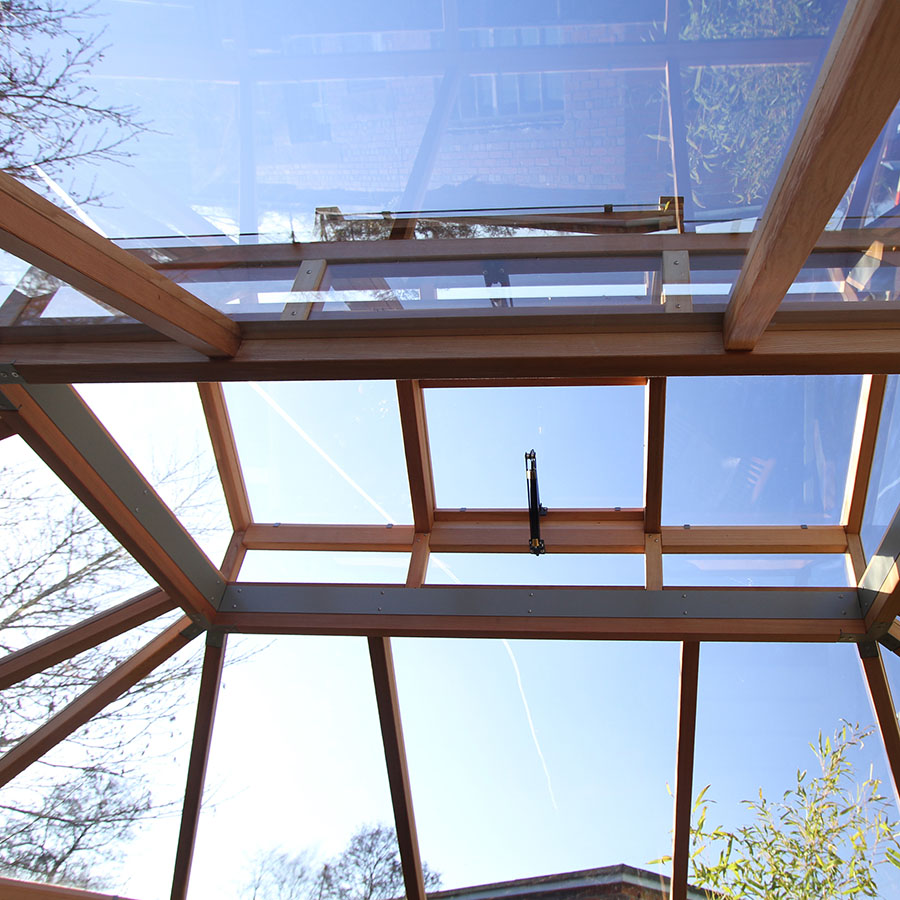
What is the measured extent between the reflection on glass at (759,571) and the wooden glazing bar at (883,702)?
0.99 ft

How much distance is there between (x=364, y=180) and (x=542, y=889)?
11.3 feet

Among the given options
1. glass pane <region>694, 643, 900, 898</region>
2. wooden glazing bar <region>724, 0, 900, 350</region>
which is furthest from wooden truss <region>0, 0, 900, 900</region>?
glass pane <region>694, 643, 900, 898</region>

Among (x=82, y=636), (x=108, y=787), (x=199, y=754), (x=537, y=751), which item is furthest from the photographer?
(x=537, y=751)

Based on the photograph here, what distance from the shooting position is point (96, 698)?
3.12 m

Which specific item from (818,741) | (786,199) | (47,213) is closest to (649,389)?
→ (818,741)

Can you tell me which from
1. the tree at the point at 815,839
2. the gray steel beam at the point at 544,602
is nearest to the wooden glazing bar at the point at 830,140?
the gray steel beam at the point at 544,602

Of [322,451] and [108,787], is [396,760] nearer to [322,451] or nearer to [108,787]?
[108,787]

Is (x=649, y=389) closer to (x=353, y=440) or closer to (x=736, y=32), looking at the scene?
(x=353, y=440)

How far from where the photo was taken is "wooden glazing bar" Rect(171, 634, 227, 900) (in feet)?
11.5

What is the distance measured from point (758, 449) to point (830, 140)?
7.86 ft

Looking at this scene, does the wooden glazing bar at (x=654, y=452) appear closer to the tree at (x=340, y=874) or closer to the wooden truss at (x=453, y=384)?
the wooden truss at (x=453, y=384)

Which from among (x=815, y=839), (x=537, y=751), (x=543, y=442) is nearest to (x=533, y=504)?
(x=543, y=442)

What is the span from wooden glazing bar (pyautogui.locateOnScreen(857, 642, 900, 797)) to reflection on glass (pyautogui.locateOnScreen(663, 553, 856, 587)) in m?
0.30

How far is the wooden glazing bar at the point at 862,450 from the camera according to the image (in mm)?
3062
